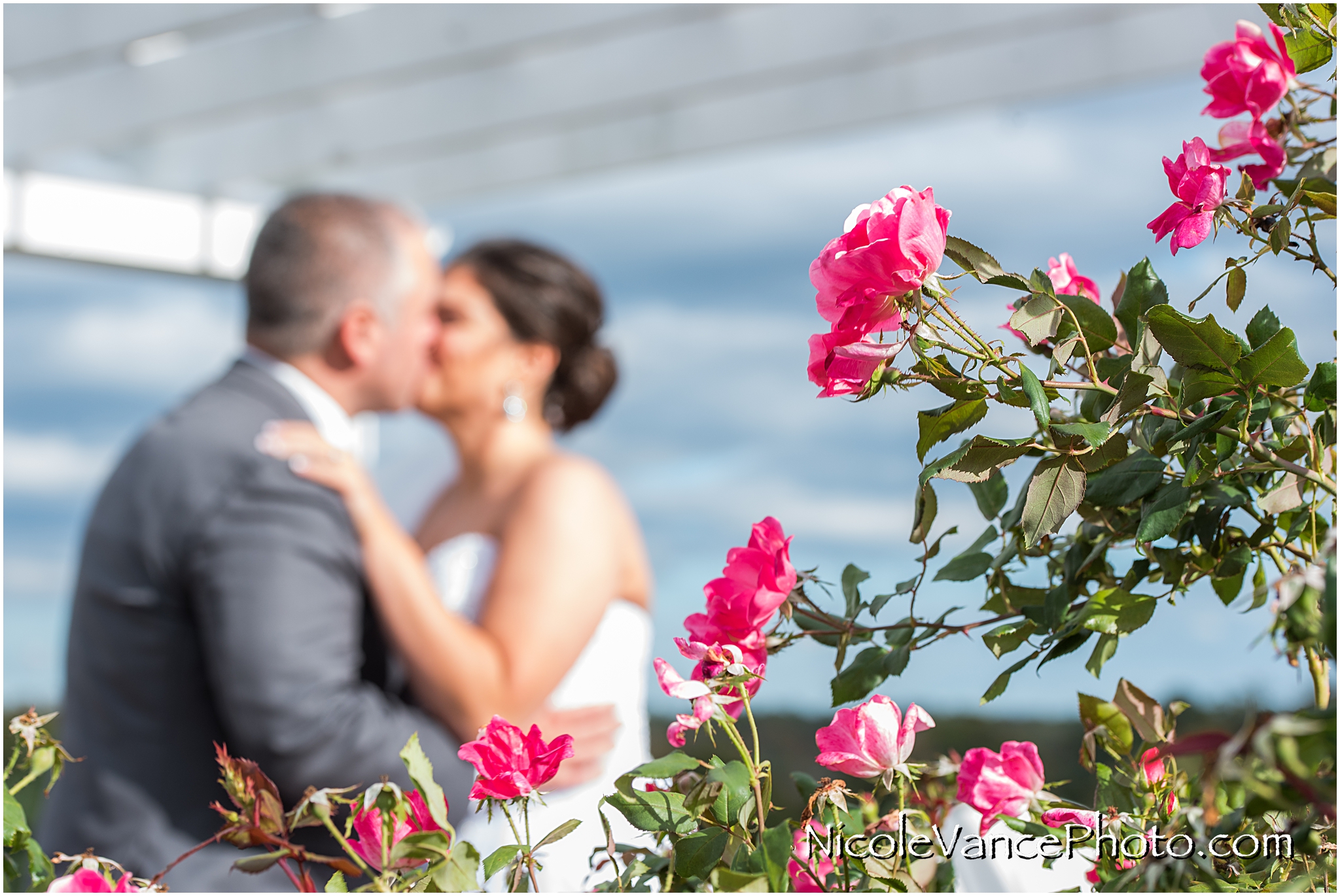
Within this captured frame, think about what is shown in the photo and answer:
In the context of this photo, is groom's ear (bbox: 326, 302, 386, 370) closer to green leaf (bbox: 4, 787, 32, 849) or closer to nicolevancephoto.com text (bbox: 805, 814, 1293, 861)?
green leaf (bbox: 4, 787, 32, 849)

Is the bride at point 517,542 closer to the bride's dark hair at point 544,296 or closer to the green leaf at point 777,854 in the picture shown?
the bride's dark hair at point 544,296

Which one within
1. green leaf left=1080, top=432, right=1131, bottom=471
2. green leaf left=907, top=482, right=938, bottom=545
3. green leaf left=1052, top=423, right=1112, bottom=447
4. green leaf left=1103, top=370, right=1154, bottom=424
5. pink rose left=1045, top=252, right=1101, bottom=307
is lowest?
green leaf left=907, top=482, right=938, bottom=545

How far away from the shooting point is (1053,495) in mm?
477

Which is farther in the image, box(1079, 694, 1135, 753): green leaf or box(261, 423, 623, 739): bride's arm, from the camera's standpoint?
box(261, 423, 623, 739): bride's arm

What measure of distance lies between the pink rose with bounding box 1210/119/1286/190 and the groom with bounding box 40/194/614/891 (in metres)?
1.88

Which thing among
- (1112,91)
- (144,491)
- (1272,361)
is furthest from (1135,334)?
(1112,91)

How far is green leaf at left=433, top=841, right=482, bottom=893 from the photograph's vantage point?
49cm

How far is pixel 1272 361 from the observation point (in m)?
0.46

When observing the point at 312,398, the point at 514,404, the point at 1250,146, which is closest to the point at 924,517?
the point at 1250,146

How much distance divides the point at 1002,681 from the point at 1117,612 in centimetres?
7

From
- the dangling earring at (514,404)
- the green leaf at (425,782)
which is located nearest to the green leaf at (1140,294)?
the green leaf at (425,782)

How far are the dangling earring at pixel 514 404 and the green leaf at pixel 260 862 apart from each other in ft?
9.86

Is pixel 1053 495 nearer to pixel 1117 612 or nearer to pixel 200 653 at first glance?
pixel 1117 612

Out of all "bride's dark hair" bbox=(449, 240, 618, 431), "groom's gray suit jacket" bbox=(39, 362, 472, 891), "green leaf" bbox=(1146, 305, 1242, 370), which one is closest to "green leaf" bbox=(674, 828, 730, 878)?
"green leaf" bbox=(1146, 305, 1242, 370)
